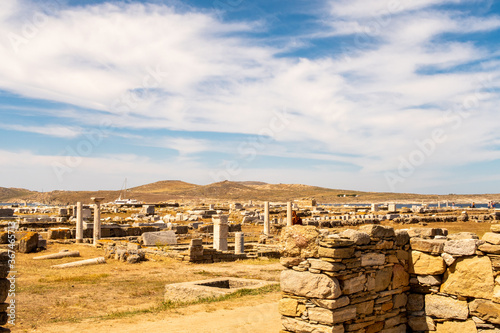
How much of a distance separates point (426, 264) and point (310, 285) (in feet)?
8.21

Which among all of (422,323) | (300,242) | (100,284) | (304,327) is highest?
(300,242)

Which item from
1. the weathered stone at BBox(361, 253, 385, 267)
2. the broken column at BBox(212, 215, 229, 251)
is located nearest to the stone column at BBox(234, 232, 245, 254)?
the broken column at BBox(212, 215, 229, 251)

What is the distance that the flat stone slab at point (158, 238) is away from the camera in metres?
24.0

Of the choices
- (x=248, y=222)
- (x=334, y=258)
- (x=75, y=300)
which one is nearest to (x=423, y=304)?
(x=334, y=258)

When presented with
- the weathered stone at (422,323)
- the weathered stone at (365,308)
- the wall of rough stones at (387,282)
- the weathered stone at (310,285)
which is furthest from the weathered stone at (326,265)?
the weathered stone at (422,323)

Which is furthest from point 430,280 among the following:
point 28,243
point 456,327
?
point 28,243

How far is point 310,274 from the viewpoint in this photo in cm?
673

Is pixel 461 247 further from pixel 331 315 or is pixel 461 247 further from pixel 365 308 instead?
pixel 331 315

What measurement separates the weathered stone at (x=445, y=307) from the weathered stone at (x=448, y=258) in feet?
2.03

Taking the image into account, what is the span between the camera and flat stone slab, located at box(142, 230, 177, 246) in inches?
944

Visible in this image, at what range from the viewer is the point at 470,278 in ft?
23.3

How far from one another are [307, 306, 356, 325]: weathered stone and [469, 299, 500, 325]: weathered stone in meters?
2.07

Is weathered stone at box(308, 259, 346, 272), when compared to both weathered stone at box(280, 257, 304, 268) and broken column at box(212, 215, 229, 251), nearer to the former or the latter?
weathered stone at box(280, 257, 304, 268)

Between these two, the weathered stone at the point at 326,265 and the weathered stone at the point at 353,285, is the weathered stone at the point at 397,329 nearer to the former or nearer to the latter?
the weathered stone at the point at 353,285
